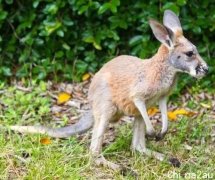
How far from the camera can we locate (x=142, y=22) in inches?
274

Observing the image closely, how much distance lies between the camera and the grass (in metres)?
5.14

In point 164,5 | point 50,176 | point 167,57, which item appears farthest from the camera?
point 164,5

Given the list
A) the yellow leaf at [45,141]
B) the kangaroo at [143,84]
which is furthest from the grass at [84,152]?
the kangaroo at [143,84]

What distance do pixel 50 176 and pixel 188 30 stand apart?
286 centimetres

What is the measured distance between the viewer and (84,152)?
5602 mm

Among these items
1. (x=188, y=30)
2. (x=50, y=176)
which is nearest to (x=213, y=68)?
(x=188, y=30)

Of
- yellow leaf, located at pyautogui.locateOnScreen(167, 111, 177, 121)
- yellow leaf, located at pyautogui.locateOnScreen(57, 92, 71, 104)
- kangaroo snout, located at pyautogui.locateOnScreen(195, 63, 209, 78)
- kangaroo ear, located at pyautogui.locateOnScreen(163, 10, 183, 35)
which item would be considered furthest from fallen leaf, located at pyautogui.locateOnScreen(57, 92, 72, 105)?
kangaroo snout, located at pyautogui.locateOnScreen(195, 63, 209, 78)

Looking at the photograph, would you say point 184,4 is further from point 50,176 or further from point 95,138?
point 50,176

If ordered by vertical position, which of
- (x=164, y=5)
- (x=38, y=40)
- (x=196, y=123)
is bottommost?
(x=196, y=123)

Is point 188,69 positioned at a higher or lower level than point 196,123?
higher

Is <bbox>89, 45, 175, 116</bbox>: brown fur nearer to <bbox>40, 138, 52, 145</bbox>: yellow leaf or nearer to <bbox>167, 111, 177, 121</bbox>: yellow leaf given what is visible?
<bbox>40, 138, 52, 145</bbox>: yellow leaf

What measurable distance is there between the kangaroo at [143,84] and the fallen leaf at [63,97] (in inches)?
43.9

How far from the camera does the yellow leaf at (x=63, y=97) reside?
692 centimetres

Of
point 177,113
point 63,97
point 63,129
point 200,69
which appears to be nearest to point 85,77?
point 63,97
